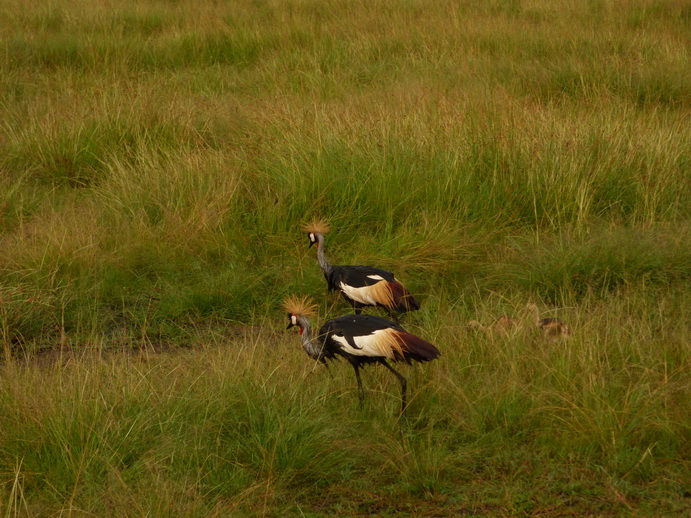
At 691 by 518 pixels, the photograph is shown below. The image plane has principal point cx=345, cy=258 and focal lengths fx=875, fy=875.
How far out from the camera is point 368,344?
12.2 feet

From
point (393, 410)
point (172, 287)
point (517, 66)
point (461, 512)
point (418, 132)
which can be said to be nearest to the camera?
point (461, 512)

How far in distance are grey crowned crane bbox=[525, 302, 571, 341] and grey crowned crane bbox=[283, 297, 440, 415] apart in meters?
0.64

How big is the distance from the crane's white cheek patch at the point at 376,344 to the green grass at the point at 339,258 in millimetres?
269

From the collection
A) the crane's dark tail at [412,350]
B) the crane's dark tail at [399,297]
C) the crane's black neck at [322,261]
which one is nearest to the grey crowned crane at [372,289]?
the crane's dark tail at [399,297]

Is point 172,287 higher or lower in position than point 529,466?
lower

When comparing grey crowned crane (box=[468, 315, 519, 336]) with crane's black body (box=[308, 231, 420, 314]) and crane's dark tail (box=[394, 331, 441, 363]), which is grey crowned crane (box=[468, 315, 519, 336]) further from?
crane's dark tail (box=[394, 331, 441, 363])

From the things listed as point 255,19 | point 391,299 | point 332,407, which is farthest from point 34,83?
point 332,407

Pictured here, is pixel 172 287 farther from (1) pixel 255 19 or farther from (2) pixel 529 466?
(1) pixel 255 19

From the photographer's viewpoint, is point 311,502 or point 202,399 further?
point 202,399

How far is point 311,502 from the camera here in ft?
10.8

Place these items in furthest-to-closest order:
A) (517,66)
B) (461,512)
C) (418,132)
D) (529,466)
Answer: (517,66)
(418,132)
(529,466)
(461,512)

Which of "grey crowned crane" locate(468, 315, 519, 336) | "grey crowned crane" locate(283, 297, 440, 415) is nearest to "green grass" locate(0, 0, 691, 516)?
"grey crowned crane" locate(468, 315, 519, 336)

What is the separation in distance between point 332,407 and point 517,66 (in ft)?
20.2

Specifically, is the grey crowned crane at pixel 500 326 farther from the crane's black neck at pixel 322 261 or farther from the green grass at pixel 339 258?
the crane's black neck at pixel 322 261
